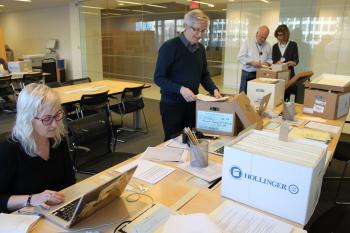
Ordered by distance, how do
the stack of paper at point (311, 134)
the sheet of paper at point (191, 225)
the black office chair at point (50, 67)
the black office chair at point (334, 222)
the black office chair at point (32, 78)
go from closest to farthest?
the sheet of paper at point (191, 225) < the black office chair at point (334, 222) < the stack of paper at point (311, 134) < the black office chair at point (32, 78) < the black office chair at point (50, 67)

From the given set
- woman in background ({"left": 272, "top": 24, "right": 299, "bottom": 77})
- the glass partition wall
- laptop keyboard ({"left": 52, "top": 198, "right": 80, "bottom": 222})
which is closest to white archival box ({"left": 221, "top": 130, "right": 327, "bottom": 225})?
laptop keyboard ({"left": 52, "top": 198, "right": 80, "bottom": 222})

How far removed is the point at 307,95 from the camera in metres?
2.97

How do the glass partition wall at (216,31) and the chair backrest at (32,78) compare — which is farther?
the chair backrest at (32,78)

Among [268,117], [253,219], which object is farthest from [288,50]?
[253,219]

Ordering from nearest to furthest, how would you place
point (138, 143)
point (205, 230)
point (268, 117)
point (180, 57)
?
point (205, 230) < point (180, 57) < point (268, 117) < point (138, 143)

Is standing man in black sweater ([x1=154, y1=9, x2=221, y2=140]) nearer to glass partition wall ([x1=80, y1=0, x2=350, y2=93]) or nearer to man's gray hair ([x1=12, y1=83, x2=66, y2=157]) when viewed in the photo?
man's gray hair ([x1=12, y1=83, x2=66, y2=157])

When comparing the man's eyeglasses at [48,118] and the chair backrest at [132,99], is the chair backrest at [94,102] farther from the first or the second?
the man's eyeglasses at [48,118]

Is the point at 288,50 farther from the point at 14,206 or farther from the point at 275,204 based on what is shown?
the point at 14,206

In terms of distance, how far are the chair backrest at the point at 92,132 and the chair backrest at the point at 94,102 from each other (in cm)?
145

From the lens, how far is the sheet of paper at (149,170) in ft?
5.17

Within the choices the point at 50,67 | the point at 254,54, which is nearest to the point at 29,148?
the point at 254,54

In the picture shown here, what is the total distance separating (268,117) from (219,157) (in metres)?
1.14

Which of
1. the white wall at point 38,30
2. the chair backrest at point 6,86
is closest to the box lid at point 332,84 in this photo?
the chair backrest at point 6,86

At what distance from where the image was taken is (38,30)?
38.1 ft
